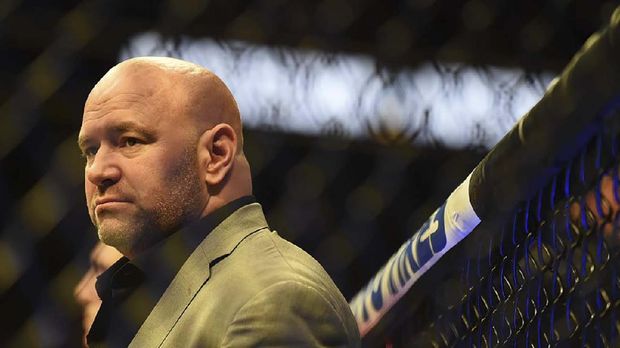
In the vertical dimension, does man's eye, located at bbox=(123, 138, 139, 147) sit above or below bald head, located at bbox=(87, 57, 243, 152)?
below

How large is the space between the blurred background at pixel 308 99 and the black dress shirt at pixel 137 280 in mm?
1543

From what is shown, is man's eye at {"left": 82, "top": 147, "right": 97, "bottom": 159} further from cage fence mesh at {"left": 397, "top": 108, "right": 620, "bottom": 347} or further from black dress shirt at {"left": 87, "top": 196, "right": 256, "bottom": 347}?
cage fence mesh at {"left": 397, "top": 108, "right": 620, "bottom": 347}

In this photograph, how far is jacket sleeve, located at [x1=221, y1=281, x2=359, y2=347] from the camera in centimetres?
103

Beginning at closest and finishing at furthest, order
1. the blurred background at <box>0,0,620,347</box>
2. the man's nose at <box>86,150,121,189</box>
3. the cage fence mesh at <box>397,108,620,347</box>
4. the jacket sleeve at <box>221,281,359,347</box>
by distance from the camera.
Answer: the cage fence mesh at <box>397,108,620,347</box> < the jacket sleeve at <box>221,281,359,347</box> < the man's nose at <box>86,150,121,189</box> < the blurred background at <box>0,0,620,347</box>

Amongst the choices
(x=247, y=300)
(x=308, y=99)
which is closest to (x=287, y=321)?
(x=247, y=300)

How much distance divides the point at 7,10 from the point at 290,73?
858 millimetres

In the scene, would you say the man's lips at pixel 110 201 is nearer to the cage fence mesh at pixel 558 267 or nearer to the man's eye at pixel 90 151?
the man's eye at pixel 90 151

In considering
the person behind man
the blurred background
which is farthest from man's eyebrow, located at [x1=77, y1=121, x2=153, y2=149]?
the blurred background

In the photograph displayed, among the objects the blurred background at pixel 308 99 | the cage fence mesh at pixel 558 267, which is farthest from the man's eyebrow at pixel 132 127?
the blurred background at pixel 308 99

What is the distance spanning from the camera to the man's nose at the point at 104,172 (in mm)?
1167

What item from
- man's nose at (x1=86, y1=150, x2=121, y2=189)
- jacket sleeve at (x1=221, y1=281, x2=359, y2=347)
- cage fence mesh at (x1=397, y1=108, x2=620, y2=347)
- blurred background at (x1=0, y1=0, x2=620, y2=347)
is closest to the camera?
cage fence mesh at (x1=397, y1=108, x2=620, y2=347)

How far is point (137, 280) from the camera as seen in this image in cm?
117

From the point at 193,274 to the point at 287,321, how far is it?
5.9 inches

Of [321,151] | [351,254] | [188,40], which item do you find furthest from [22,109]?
[351,254]
